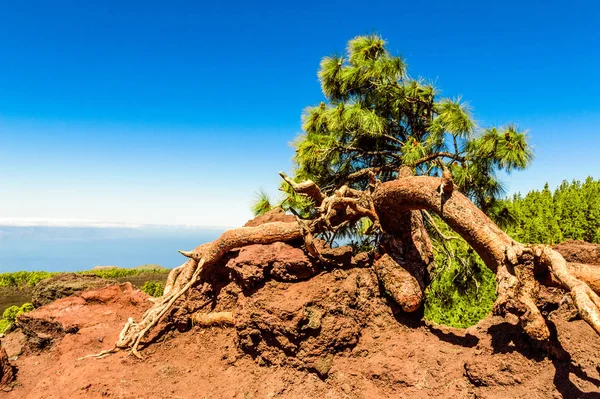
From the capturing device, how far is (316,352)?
371 centimetres

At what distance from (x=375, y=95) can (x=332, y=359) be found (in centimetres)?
543

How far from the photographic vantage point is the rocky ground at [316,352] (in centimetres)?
302

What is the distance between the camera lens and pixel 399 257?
4.27 meters

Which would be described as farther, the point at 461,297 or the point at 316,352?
the point at 461,297

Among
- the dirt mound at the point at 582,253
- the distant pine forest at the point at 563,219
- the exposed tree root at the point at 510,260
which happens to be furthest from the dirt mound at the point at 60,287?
the distant pine forest at the point at 563,219

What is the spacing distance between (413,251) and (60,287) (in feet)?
22.6

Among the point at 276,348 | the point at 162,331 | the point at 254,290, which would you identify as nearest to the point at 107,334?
the point at 162,331

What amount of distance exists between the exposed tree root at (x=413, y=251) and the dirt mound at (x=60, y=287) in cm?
319

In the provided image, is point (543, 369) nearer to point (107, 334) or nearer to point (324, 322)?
point (324, 322)

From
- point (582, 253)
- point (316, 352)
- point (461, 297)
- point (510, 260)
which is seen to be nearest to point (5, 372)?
point (316, 352)

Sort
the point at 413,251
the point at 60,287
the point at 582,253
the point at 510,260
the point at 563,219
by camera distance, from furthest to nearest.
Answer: the point at 563,219 < the point at 60,287 < the point at 413,251 < the point at 582,253 < the point at 510,260

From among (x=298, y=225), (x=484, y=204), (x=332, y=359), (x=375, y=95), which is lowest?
(x=332, y=359)

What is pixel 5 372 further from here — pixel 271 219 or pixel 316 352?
pixel 316 352

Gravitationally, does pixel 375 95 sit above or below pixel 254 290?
above
